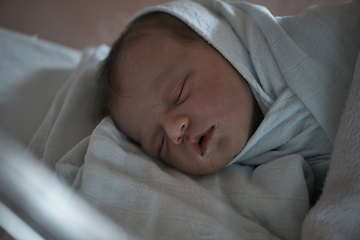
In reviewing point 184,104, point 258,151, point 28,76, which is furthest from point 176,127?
point 28,76

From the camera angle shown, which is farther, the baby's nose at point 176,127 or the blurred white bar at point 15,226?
the baby's nose at point 176,127

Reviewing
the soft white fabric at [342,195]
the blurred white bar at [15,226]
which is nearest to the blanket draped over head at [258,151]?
the soft white fabric at [342,195]

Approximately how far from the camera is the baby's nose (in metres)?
0.63

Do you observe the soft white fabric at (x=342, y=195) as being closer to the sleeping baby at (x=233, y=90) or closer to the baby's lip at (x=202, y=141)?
the sleeping baby at (x=233, y=90)

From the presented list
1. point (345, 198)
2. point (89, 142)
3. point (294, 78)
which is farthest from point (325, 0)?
point (89, 142)

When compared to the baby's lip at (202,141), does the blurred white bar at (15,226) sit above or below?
above

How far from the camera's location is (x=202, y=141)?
26.4 inches

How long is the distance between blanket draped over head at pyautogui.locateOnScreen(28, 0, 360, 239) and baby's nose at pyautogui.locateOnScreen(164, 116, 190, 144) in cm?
7

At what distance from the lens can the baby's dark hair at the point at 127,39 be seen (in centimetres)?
75

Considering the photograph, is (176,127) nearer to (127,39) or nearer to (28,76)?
(127,39)

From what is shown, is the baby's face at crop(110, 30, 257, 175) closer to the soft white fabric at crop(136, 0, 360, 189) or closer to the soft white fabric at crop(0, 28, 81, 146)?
the soft white fabric at crop(136, 0, 360, 189)

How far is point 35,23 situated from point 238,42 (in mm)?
692

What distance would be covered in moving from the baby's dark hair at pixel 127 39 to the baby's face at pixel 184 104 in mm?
30

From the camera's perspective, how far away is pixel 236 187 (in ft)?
2.13
